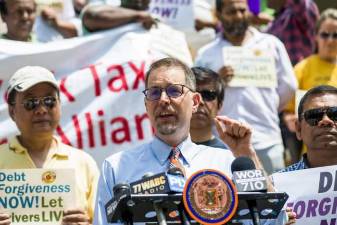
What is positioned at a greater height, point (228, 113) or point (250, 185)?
point (228, 113)

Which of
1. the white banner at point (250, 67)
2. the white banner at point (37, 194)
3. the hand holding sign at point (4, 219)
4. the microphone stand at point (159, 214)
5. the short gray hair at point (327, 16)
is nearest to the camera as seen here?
the microphone stand at point (159, 214)

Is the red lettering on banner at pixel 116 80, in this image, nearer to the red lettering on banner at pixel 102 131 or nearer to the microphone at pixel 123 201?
the red lettering on banner at pixel 102 131

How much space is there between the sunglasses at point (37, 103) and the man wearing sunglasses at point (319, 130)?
5.08ft

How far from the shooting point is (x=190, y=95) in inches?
205

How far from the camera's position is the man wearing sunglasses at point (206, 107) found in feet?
22.2

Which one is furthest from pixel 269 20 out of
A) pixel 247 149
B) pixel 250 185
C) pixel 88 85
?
pixel 250 185

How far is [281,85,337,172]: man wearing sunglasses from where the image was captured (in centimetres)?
571

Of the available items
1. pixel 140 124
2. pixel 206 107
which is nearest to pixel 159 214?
pixel 206 107

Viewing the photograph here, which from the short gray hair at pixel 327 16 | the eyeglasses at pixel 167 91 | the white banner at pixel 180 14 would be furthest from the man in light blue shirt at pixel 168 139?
the white banner at pixel 180 14

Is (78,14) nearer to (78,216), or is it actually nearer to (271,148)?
(271,148)

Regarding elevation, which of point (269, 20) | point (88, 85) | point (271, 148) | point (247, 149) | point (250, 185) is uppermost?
point (269, 20)

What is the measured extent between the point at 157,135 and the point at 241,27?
11.9 feet

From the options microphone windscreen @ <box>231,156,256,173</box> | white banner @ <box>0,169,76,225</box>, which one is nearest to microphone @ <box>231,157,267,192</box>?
microphone windscreen @ <box>231,156,256,173</box>

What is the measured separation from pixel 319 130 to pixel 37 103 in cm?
178
